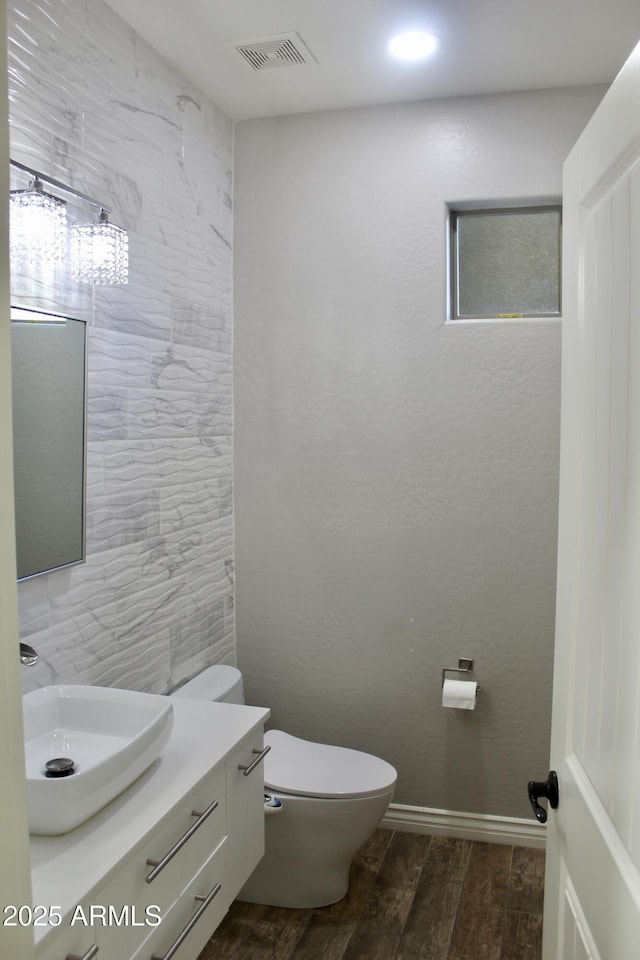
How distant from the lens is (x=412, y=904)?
96.1 inches

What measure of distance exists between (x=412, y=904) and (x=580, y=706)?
61.4 inches

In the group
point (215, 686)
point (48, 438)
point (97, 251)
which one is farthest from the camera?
point (215, 686)

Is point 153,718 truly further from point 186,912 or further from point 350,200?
point 350,200

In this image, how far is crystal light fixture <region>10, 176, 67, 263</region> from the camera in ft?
5.74

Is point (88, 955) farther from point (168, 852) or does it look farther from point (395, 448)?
point (395, 448)

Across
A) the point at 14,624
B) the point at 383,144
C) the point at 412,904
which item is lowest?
the point at 412,904

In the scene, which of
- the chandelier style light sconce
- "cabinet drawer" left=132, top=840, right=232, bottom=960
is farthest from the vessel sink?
the chandelier style light sconce

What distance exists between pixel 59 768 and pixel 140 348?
1.22m

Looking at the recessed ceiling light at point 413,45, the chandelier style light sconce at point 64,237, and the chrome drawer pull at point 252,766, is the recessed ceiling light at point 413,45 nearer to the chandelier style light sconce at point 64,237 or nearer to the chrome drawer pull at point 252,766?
the chandelier style light sconce at point 64,237

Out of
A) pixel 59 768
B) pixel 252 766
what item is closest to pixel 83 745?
pixel 59 768

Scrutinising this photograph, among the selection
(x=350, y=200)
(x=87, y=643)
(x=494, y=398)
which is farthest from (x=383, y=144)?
(x=87, y=643)

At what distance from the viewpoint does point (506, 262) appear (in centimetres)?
280

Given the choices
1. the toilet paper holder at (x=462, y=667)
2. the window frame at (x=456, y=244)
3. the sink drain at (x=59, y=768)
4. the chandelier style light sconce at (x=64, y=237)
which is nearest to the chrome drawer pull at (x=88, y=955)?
the sink drain at (x=59, y=768)

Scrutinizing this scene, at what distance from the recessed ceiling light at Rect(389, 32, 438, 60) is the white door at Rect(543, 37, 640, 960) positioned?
3.80 feet
